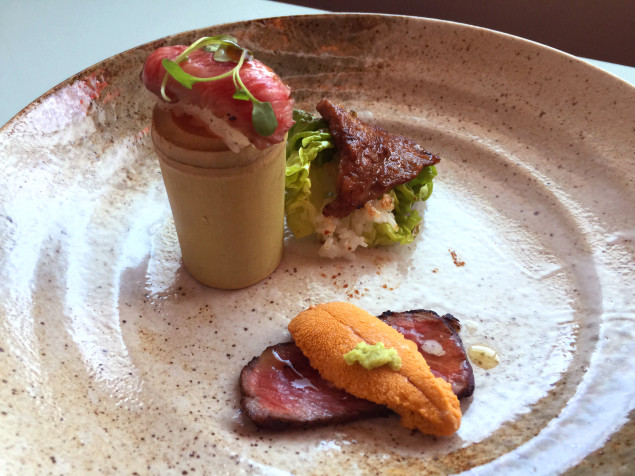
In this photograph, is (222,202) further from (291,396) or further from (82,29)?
(82,29)

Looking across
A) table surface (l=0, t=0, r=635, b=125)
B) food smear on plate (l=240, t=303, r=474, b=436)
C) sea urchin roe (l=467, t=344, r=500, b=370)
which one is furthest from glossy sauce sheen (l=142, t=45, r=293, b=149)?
table surface (l=0, t=0, r=635, b=125)

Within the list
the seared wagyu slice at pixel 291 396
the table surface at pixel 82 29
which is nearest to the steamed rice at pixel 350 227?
the seared wagyu slice at pixel 291 396

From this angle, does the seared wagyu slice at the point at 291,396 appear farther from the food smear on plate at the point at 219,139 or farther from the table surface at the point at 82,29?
the table surface at the point at 82,29

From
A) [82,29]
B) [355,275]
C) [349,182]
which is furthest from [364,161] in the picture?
[82,29]

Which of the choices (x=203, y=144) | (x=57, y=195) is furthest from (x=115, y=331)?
(x=203, y=144)

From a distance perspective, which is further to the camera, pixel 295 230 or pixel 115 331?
pixel 295 230

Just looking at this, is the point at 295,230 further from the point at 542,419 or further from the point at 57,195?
the point at 542,419
